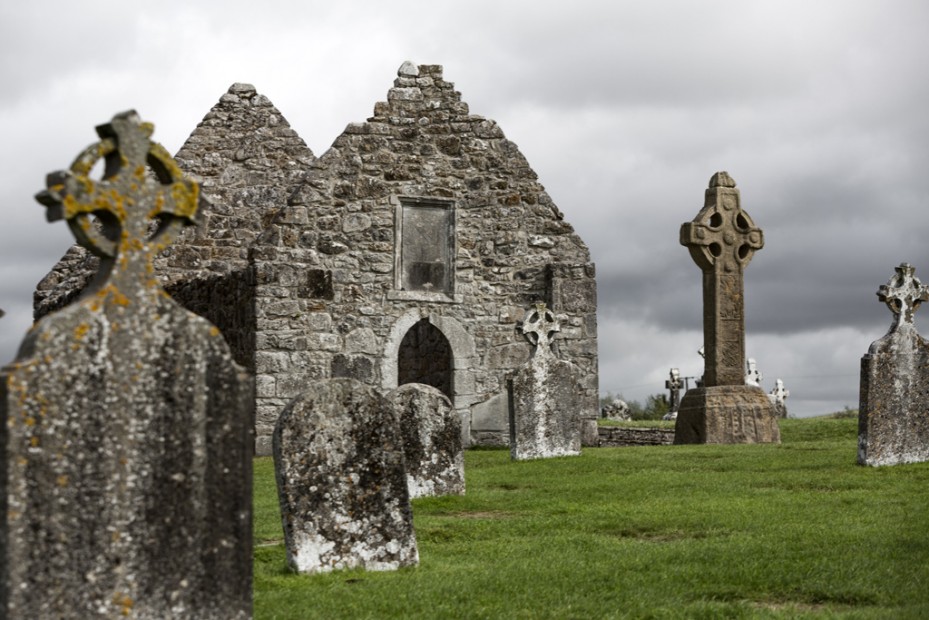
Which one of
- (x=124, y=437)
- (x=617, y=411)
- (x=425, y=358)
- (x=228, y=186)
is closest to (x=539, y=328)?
(x=425, y=358)

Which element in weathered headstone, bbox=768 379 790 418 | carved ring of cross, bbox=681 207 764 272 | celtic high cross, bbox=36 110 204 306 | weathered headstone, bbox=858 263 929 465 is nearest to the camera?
celtic high cross, bbox=36 110 204 306

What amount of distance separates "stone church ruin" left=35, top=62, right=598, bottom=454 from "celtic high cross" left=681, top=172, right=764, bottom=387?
2.55m

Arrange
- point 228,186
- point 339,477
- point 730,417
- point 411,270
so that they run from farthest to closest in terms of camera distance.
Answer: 1. point 228,186
2. point 411,270
3. point 730,417
4. point 339,477

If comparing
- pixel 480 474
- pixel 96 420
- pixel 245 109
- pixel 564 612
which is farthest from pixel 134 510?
pixel 245 109

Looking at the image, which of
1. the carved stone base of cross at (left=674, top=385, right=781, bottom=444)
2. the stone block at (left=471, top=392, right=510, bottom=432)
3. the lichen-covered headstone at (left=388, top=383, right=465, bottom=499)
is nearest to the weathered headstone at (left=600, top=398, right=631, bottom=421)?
the stone block at (left=471, top=392, right=510, bottom=432)

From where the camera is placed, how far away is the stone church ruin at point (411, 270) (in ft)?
63.5

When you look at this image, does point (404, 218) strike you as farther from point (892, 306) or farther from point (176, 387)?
point (176, 387)

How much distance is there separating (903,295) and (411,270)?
8.47 m

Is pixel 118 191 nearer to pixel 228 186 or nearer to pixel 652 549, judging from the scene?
pixel 652 549

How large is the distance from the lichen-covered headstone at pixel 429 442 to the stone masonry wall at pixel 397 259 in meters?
6.87

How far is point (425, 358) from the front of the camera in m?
23.1

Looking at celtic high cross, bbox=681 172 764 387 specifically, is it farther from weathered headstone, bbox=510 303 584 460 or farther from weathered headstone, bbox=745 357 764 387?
weathered headstone, bbox=745 357 764 387

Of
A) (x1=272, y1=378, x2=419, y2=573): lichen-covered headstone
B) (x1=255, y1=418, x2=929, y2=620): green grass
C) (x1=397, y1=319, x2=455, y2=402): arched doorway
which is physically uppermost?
(x1=397, y1=319, x2=455, y2=402): arched doorway

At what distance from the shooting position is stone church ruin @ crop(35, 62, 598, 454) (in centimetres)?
1934
